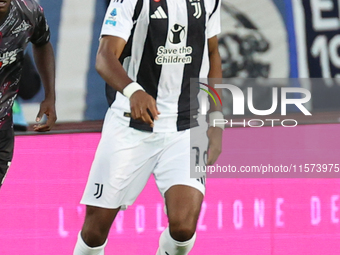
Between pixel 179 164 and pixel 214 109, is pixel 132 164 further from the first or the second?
pixel 214 109

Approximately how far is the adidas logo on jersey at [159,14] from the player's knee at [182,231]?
3.37 feet

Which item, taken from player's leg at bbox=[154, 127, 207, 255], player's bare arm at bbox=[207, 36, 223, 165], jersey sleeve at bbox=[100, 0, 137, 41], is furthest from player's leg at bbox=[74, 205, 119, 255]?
jersey sleeve at bbox=[100, 0, 137, 41]

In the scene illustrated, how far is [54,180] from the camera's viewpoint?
4.06m

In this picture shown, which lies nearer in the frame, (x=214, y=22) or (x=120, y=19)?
(x=120, y=19)

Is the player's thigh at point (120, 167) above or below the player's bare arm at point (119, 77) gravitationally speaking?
below

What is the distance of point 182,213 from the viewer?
3.01 metres

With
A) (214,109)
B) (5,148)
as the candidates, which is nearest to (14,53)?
(5,148)

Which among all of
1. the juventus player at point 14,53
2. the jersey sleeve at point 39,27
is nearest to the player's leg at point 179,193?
the juventus player at point 14,53

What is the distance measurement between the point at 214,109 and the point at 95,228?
2.99ft

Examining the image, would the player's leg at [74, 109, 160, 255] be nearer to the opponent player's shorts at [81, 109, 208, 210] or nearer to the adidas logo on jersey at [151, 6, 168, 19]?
the opponent player's shorts at [81, 109, 208, 210]

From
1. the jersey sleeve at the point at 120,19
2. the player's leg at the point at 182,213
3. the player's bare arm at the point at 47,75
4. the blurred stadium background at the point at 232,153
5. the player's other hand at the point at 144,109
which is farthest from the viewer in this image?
the blurred stadium background at the point at 232,153

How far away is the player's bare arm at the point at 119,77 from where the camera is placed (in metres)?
2.51

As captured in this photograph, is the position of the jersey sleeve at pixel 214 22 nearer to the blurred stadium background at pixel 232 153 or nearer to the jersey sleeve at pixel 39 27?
the blurred stadium background at pixel 232 153

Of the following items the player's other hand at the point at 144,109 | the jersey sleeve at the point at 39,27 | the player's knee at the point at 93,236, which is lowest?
the player's knee at the point at 93,236
